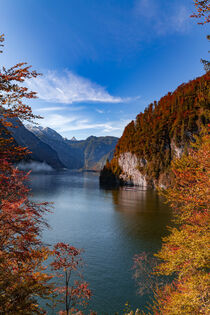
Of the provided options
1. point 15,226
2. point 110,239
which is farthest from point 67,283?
point 110,239

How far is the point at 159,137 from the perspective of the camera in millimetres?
112688

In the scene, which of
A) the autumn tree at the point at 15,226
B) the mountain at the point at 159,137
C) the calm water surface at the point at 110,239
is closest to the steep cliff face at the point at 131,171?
the mountain at the point at 159,137

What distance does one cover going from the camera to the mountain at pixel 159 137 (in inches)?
3821

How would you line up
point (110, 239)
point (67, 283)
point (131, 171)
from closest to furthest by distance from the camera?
point (67, 283), point (110, 239), point (131, 171)

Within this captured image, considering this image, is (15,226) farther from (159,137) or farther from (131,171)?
(131,171)

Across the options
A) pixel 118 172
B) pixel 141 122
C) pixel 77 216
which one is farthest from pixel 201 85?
pixel 77 216

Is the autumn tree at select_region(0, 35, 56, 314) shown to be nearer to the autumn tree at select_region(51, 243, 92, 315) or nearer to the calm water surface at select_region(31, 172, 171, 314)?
the autumn tree at select_region(51, 243, 92, 315)

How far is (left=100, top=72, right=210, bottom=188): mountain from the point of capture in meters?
97.1

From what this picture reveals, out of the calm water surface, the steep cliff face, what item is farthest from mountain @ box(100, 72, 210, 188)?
the calm water surface

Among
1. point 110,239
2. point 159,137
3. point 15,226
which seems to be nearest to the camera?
point 15,226

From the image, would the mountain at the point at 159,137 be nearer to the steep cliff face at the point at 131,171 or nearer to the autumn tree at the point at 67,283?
the steep cliff face at the point at 131,171

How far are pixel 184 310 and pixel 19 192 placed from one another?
10.1 metres

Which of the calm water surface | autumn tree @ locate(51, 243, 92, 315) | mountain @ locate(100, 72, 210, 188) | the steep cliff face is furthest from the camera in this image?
the steep cliff face

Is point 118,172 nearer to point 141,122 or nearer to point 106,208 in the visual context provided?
point 141,122
